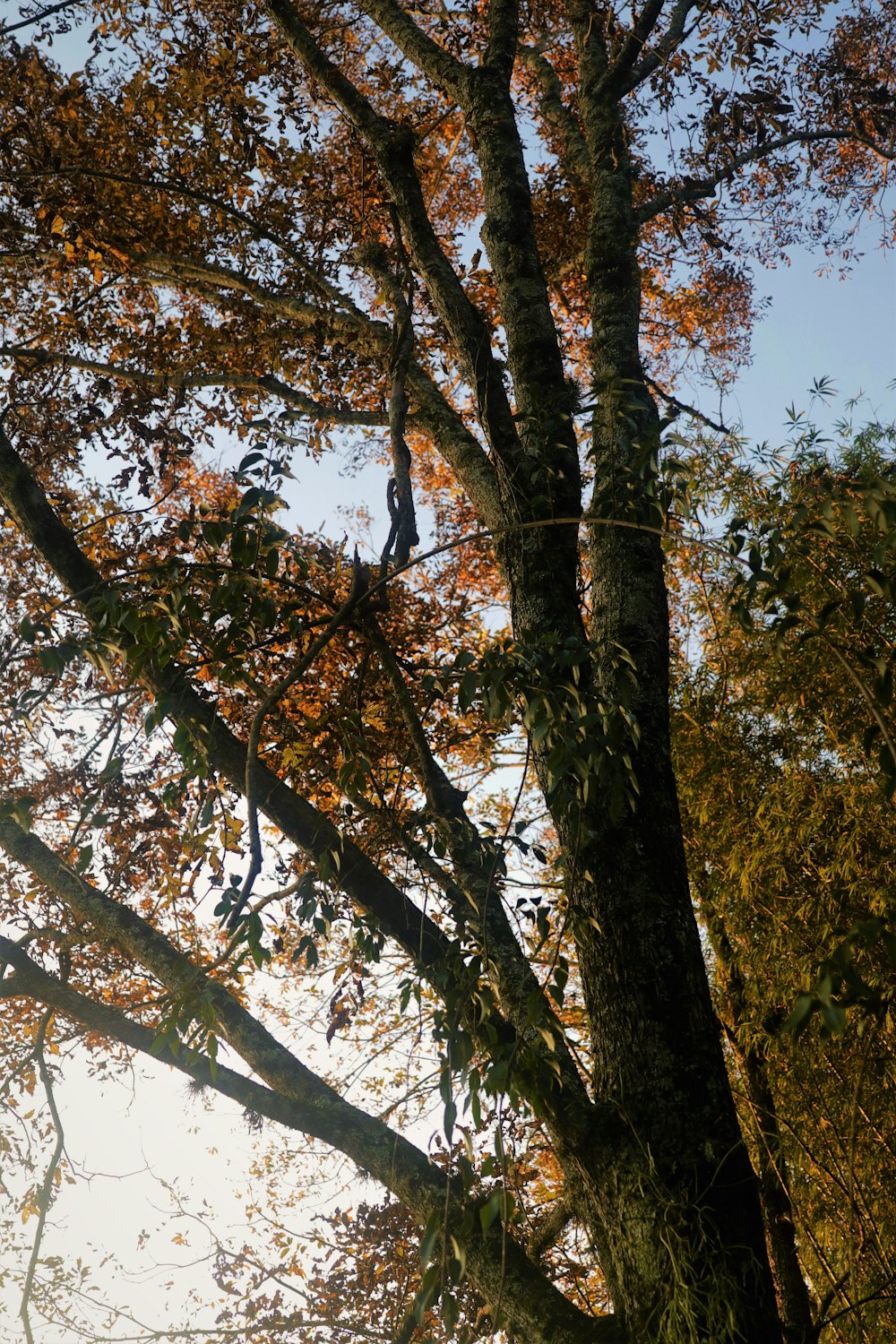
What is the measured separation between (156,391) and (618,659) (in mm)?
2675

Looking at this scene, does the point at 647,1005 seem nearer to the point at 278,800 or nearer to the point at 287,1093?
the point at 278,800

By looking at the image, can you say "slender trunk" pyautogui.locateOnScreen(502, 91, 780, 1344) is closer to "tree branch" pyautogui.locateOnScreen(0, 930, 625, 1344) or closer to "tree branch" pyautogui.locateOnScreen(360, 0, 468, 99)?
"tree branch" pyautogui.locateOnScreen(0, 930, 625, 1344)

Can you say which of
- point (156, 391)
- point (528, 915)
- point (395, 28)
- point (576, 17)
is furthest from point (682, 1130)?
point (576, 17)

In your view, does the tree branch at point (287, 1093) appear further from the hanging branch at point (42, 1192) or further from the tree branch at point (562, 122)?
the tree branch at point (562, 122)

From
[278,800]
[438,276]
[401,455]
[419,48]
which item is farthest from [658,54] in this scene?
[278,800]

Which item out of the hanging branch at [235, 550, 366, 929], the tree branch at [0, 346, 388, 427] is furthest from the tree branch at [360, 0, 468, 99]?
the hanging branch at [235, 550, 366, 929]

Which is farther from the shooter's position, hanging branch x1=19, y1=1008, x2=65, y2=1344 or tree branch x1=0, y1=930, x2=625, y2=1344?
tree branch x1=0, y1=930, x2=625, y2=1344

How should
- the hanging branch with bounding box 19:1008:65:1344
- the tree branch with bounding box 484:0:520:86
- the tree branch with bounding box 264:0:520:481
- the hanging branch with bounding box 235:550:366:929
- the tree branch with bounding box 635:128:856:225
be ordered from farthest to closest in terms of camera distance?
the tree branch with bounding box 635:128:856:225 → the tree branch with bounding box 484:0:520:86 → the tree branch with bounding box 264:0:520:481 → the hanging branch with bounding box 19:1008:65:1344 → the hanging branch with bounding box 235:550:366:929

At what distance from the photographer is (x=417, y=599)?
4.68 m

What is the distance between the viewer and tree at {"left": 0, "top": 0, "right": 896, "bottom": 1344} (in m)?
1.81

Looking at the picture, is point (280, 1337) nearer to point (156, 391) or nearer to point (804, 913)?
point (804, 913)

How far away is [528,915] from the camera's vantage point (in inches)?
90.3

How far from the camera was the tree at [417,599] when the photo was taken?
1.81m

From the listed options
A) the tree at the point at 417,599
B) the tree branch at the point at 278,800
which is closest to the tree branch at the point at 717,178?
the tree at the point at 417,599
